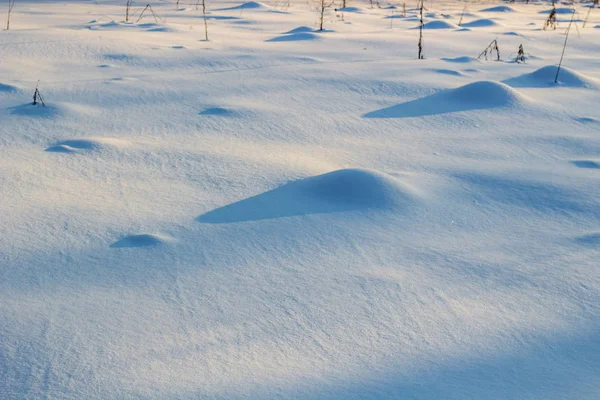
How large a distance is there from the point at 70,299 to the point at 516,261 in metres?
1.13

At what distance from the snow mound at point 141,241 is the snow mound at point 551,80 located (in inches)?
103

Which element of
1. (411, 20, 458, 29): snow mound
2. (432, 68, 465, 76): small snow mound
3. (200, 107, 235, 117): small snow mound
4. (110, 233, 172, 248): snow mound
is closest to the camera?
(110, 233, 172, 248): snow mound

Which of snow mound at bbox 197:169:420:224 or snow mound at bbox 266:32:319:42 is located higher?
snow mound at bbox 266:32:319:42

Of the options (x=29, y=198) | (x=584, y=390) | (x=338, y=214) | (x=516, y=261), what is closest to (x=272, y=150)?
(x=338, y=214)

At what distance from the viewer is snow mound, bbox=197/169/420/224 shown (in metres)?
1.90

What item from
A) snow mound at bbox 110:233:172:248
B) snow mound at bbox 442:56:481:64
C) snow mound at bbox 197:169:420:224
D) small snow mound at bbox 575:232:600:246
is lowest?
snow mound at bbox 110:233:172:248

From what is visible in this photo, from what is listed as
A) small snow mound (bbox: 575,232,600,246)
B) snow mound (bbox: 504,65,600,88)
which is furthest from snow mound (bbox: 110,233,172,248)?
snow mound (bbox: 504,65,600,88)

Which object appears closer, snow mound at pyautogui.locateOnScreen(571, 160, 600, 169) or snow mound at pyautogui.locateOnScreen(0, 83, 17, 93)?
snow mound at pyautogui.locateOnScreen(571, 160, 600, 169)

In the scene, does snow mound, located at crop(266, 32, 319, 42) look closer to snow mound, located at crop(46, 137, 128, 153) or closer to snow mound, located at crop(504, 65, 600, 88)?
snow mound, located at crop(504, 65, 600, 88)

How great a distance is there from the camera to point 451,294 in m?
1.50

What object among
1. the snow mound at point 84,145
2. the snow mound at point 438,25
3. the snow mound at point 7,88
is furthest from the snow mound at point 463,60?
the snow mound at point 7,88

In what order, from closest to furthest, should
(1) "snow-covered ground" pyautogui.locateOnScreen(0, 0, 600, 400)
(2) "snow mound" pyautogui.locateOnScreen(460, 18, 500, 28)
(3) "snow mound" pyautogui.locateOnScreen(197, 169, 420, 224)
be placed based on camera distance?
1. (1) "snow-covered ground" pyautogui.locateOnScreen(0, 0, 600, 400)
2. (3) "snow mound" pyautogui.locateOnScreen(197, 169, 420, 224)
3. (2) "snow mound" pyautogui.locateOnScreen(460, 18, 500, 28)

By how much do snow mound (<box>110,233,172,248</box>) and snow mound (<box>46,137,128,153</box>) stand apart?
781 millimetres

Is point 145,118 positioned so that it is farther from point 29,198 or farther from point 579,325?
point 579,325
